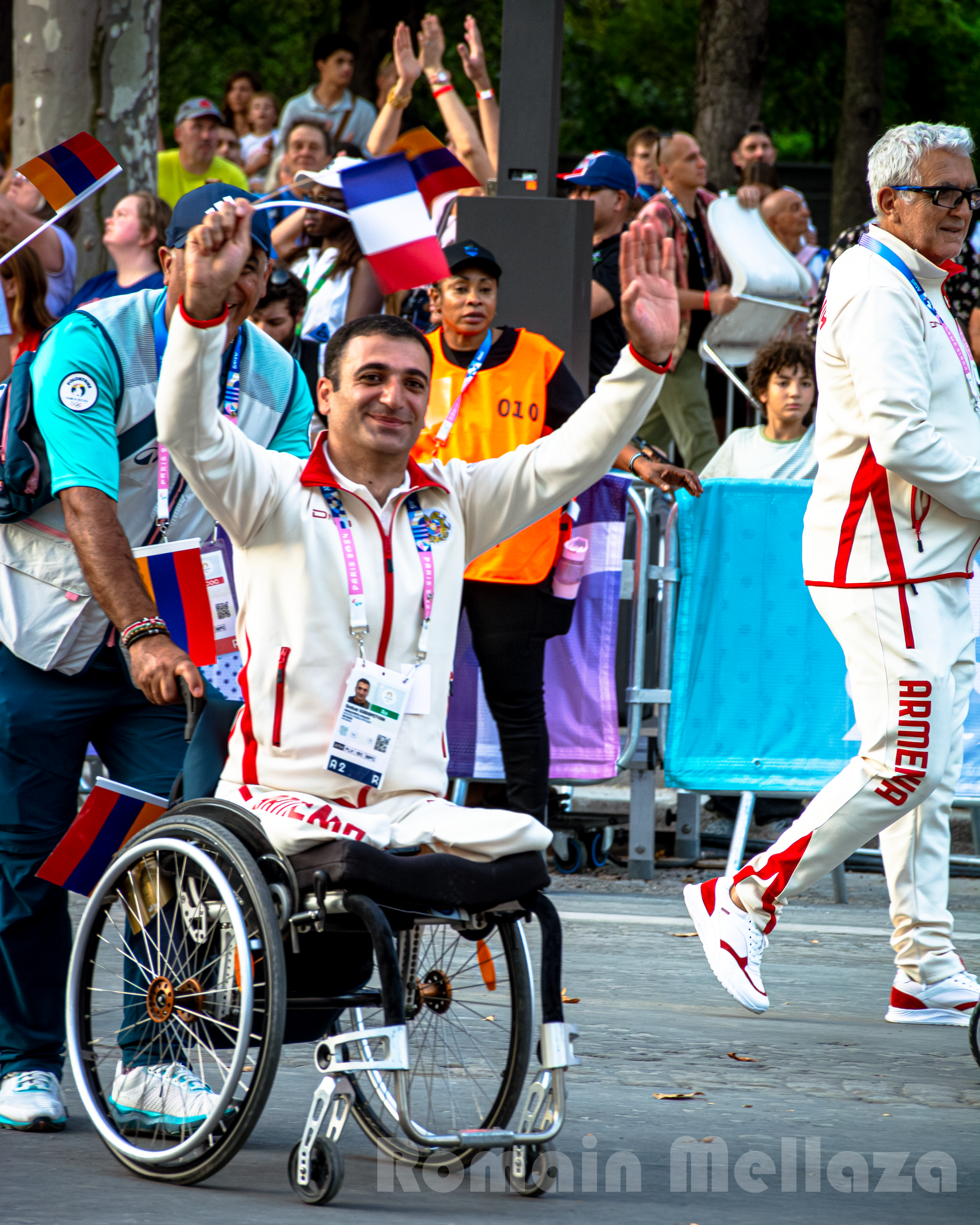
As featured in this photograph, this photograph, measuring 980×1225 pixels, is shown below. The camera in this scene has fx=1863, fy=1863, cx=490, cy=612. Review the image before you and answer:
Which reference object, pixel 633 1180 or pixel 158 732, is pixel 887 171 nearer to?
pixel 158 732

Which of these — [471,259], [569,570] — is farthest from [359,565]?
[471,259]

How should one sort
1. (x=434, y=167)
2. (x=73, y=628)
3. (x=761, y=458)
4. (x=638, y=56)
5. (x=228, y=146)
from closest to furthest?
(x=73, y=628)
(x=434, y=167)
(x=761, y=458)
(x=228, y=146)
(x=638, y=56)

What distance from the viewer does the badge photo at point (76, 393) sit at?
4.31 metres

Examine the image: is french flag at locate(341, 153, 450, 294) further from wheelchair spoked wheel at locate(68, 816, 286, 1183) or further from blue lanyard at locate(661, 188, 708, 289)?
blue lanyard at locate(661, 188, 708, 289)

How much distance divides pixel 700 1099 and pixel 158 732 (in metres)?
1.59

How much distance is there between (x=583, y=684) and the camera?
305 inches

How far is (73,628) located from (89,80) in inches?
261

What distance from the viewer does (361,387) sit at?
4.10 metres

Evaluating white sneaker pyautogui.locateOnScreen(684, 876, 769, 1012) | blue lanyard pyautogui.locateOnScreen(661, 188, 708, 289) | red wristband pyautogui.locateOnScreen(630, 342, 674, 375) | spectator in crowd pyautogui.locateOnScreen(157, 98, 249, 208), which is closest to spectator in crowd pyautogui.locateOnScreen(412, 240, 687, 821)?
white sneaker pyautogui.locateOnScreen(684, 876, 769, 1012)

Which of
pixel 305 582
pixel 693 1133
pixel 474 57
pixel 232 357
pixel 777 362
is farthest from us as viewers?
pixel 474 57

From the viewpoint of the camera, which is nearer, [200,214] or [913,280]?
[200,214]

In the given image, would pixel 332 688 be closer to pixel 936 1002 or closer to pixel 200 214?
pixel 200 214

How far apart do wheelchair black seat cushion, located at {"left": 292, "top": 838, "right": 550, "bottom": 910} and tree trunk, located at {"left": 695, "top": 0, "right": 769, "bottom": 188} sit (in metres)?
14.8

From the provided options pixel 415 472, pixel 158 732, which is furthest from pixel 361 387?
pixel 158 732
